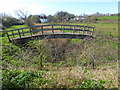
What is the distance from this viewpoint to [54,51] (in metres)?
9.32

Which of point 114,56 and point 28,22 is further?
point 28,22

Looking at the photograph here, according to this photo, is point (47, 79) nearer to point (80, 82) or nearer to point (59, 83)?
point (59, 83)

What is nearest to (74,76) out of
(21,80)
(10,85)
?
(21,80)

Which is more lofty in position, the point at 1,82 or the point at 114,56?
the point at 1,82

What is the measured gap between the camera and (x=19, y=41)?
A: 1098 centimetres

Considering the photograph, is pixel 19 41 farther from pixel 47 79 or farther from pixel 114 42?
pixel 114 42

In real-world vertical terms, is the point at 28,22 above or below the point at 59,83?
above

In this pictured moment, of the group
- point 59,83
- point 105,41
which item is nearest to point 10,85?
point 59,83

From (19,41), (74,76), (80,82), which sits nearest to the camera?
(80,82)

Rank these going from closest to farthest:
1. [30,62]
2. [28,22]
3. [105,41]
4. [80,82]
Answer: [80,82]
[30,62]
[105,41]
[28,22]

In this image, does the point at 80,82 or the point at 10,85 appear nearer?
the point at 10,85

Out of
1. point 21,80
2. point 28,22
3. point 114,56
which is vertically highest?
point 28,22

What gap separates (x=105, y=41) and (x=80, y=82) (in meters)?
10.2

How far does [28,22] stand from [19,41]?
11294 mm
